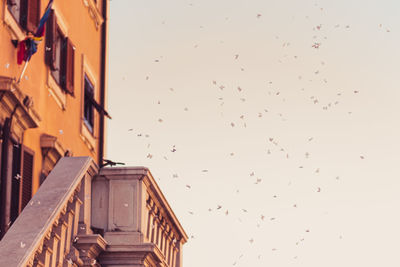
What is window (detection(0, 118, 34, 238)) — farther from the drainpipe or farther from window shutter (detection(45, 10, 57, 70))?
the drainpipe

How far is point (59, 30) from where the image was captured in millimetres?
15609

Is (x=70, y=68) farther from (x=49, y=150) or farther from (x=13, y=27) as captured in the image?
(x=13, y=27)

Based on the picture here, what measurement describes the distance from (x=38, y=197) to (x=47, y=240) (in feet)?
2.20

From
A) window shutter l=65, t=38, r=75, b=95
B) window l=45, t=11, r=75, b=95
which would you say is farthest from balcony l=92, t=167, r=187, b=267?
window shutter l=65, t=38, r=75, b=95

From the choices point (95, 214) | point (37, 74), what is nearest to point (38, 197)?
point (95, 214)

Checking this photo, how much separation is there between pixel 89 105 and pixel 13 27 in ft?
17.5

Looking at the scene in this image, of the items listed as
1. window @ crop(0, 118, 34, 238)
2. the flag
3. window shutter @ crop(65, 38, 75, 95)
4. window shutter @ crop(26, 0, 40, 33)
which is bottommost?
window @ crop(0, 118, 34, 238)

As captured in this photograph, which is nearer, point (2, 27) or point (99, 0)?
point (2, 27)

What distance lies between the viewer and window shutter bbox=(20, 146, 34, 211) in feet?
43.1

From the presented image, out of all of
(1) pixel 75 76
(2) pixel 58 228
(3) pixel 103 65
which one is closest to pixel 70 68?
(1) pixel 75 76

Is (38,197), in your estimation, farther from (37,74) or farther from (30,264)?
(37,74)

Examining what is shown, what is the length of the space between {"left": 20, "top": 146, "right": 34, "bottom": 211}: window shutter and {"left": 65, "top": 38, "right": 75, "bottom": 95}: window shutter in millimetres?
2309

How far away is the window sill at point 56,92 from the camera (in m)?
14.7

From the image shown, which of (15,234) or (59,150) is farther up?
(59,150)
